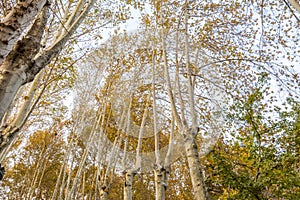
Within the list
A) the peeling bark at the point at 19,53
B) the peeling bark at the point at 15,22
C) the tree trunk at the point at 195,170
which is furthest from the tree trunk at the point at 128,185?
the peeling bark at the point at 15,22

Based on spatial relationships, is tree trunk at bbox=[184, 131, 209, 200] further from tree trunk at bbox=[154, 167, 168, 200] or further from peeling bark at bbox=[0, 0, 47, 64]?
peeling bark at bbox=[0, 0, 47, 64]

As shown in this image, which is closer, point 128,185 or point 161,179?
point 161,179

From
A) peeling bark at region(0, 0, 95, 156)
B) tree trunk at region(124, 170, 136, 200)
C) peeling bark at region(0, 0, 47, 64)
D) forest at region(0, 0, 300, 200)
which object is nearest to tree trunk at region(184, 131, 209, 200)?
forest at region(0, 0, 300, 200)

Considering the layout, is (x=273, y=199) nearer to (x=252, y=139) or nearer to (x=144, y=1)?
(x=252, y=139)

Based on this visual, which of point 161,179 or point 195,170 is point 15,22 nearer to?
point 195,170

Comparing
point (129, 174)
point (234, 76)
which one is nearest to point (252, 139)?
point (234, 76)

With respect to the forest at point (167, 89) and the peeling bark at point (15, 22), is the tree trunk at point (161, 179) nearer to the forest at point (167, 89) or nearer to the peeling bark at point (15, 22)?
the forest at point (167, 89)

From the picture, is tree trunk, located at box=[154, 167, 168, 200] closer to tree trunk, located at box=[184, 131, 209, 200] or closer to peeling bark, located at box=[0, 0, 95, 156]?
tree trunk, located at box=[184, 131, 209, 200]

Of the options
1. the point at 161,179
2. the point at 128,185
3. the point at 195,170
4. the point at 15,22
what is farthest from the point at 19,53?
the point at 128,185

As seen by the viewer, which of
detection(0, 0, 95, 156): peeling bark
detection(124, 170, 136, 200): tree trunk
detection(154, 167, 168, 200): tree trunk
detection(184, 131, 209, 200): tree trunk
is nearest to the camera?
detection(0, 0, 95, 156): peeling bark

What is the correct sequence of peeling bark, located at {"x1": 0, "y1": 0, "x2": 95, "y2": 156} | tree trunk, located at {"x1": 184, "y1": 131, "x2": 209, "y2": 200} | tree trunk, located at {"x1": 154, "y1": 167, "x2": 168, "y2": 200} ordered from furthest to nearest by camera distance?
1. tree trunk, located at {"x1": 154, "y1": 167, "x2": 168, "y2": 200}
2. tree trunk, located at {"x1": 184, "y1": 131, "x2": 209, "y2": 200}
3. peeling bark, located at {"x1": 0, "y1": 0, "x2": 95, "y2": 156}

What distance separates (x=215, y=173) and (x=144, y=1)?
15.1 feet

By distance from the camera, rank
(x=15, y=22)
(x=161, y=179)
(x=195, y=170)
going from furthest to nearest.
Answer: (x=161, y=179)
(x=195, y=170)
(x=15, y=22)

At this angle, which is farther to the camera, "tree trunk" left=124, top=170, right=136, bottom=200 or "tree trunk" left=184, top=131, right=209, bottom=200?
"tree trunk" left=124, top=170, right=136, bottom=200
